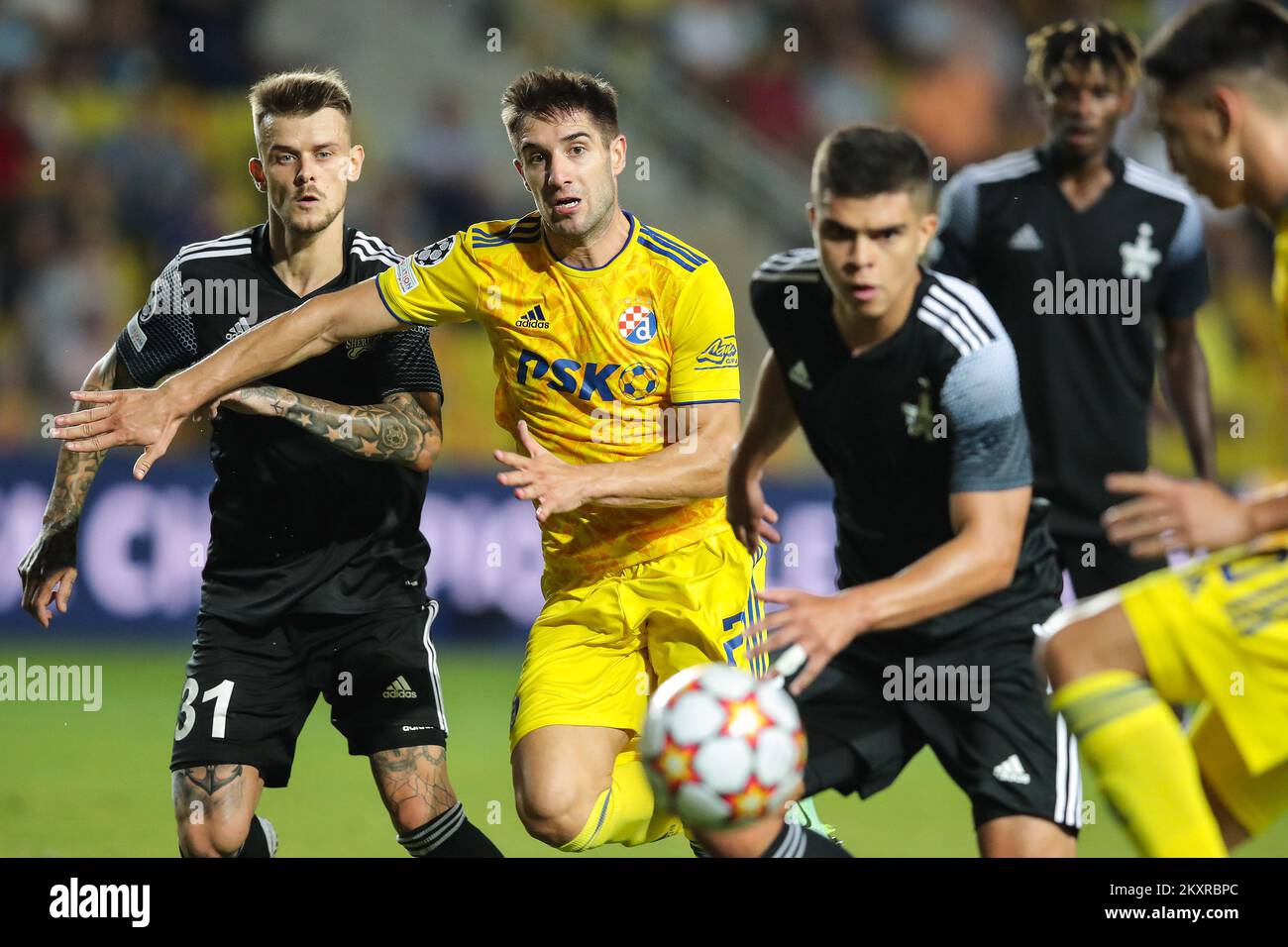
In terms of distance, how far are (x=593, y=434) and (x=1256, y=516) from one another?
6.30 ft

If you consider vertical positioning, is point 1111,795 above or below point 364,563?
below

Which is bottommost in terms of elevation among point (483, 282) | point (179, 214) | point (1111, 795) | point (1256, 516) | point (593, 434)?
point (1111, 795)

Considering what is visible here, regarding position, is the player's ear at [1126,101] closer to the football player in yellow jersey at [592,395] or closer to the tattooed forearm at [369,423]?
the football player in yellow jersey at [592,395]

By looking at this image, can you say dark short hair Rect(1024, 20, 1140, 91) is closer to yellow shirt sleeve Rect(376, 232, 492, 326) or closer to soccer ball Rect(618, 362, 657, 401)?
soccer ball Rect(618, 362, 657, 401)

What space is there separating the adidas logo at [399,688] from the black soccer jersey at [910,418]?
1.34 meters

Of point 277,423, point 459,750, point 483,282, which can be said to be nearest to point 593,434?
point 483,282

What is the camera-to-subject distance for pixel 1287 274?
3.46 metres

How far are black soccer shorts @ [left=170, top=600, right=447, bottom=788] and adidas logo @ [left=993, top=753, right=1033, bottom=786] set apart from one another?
163cm

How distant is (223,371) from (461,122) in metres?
7.17

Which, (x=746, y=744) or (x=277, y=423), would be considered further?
(x=277, y=423)

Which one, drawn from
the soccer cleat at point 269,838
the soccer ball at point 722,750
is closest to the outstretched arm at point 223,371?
the soccer cleat at point 269,838

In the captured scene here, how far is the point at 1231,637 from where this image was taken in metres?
3.34

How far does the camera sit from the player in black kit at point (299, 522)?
4715mm

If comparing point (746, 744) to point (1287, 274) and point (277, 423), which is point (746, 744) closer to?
point (1287, 274)
